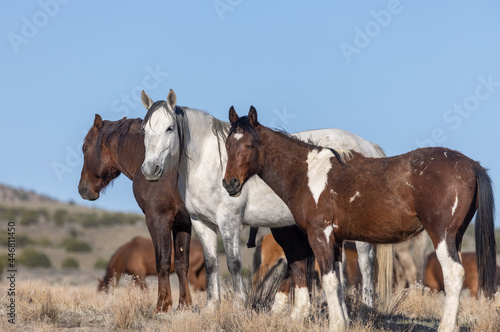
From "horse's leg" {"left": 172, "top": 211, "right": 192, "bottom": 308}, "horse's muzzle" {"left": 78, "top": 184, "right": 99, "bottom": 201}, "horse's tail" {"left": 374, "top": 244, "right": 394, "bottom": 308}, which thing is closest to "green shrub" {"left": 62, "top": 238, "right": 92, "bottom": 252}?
"horse's muzzle" {"left": 78, "top": 184, "right": 99, "bottom": 201}

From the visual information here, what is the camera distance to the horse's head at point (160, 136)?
23.2 ft

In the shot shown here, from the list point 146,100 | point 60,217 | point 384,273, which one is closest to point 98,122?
point 146,100

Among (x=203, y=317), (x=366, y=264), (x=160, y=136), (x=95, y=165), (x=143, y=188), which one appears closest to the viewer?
(x=203, y=317)

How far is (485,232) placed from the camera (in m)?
5.79

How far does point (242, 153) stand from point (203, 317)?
74.6 inches

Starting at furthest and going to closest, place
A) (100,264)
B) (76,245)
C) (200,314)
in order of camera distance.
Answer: (76,245) < (100,264) < (200,314)

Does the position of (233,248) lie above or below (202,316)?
above

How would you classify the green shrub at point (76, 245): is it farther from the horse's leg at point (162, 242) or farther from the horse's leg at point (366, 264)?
the horse's leg at point (366, 264)

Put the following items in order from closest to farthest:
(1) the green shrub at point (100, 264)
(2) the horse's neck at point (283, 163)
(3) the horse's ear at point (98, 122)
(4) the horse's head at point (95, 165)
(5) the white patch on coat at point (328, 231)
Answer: (5) the white patch on coat at point (328, 231)
(2) the horse's neck at point (283, 163)
(4) the horse's head at point (95, 165)
(3) the horse's ear at point (98, 122)
(1) the green shrub at point (100, 264)

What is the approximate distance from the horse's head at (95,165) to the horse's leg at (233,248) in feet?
8.93

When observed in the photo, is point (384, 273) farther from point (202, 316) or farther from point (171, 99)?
point (171, 99)

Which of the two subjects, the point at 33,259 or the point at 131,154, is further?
the point at 33,259

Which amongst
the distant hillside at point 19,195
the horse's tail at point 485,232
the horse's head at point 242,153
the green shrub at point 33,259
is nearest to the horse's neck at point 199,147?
the horse's head at point 242,153

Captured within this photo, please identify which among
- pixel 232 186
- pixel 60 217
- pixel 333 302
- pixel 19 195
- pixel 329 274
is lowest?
pixel 333 302
